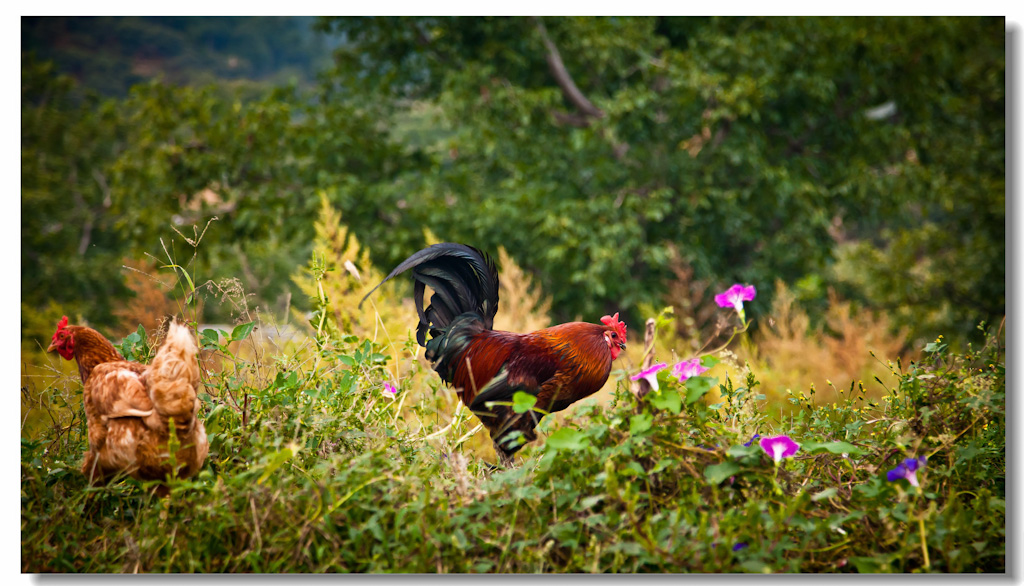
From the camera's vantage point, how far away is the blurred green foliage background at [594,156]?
271 inches

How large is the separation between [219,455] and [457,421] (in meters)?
0.82

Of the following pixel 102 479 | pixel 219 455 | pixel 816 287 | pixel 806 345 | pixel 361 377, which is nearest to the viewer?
pixel 102 479

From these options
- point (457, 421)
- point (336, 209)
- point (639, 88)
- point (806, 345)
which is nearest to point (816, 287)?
point (806, 345)

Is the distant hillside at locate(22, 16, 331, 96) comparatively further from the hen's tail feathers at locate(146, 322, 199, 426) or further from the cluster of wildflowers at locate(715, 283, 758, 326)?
the cluster of wildflowers at locate(715, 283, 758, 326)

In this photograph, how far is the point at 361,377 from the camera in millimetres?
2518

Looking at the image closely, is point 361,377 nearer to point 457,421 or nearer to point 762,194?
point 457,421

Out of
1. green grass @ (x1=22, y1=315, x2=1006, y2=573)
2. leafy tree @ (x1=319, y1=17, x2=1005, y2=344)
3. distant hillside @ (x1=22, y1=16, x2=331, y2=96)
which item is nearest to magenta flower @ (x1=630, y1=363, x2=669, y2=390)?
green grass @ (x1=22, y1=315, x2=1006, y2=573)

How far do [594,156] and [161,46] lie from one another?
4.58 m

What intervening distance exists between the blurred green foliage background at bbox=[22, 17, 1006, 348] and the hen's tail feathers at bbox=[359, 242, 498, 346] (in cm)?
392

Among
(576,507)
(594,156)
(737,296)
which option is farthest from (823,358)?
(576,507)

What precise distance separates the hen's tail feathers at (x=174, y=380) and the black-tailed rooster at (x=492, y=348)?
32.1 inches

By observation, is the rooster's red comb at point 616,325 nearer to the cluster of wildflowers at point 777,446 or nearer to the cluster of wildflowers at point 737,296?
the cluster of wildflowers at point 737,296

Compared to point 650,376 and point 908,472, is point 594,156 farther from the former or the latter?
point 908,472

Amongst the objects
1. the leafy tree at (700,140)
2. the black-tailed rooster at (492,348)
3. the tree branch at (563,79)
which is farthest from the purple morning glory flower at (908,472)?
the tree branch at (563,79)
